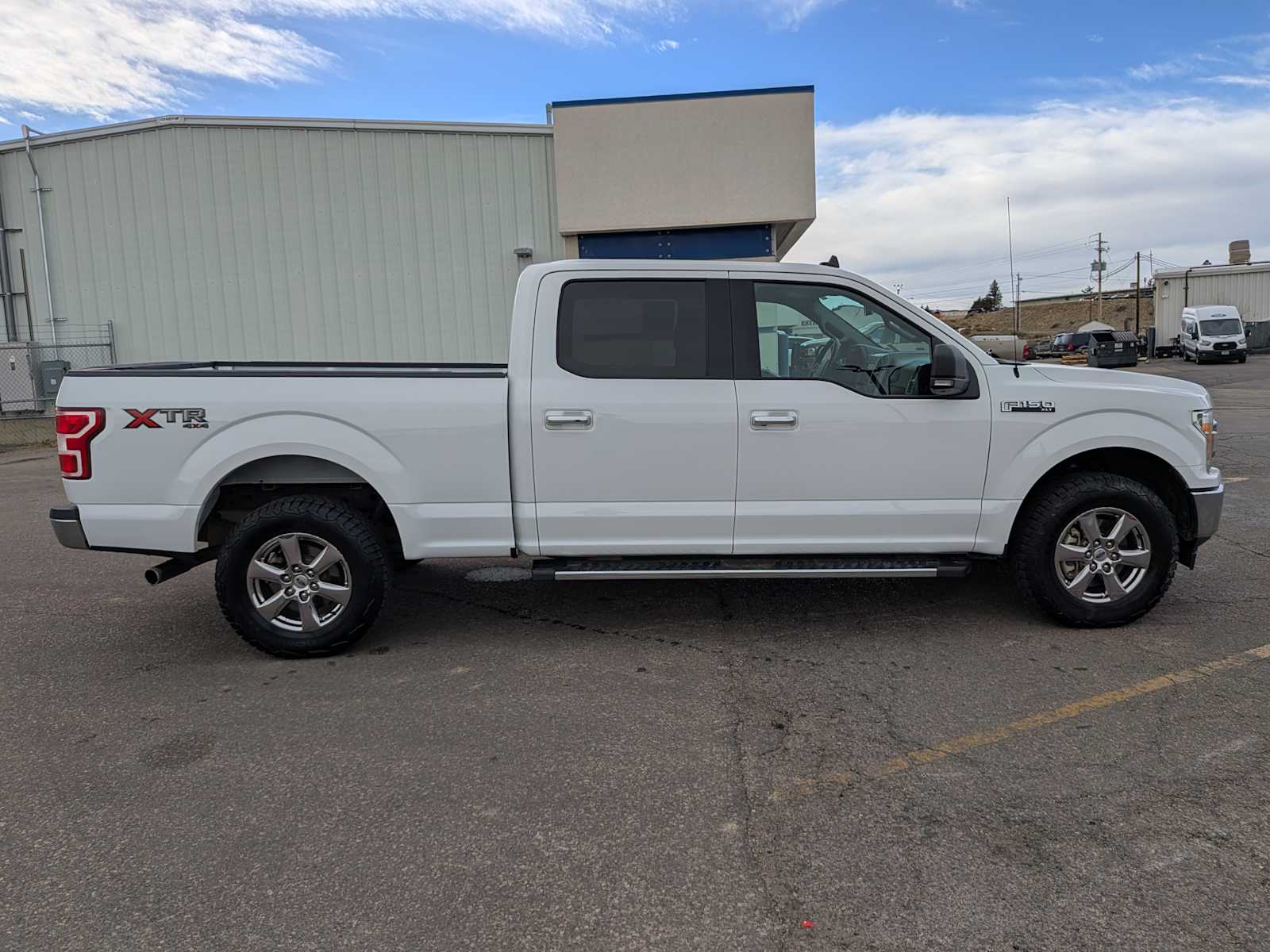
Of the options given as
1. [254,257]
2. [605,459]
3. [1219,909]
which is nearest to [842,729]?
[1219,909]

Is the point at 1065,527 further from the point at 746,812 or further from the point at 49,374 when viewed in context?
the point at 49,374

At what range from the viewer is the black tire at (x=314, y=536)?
461 cm

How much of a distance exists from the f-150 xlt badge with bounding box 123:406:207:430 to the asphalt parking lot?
1.27 meters

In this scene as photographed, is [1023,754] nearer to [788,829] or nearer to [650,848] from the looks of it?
[788,829]

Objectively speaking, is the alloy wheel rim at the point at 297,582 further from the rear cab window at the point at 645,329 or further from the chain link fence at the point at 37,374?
the chain link fence at the point at 37,374

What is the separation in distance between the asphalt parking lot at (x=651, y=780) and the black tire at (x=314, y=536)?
17cm

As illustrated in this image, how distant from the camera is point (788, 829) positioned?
300cm

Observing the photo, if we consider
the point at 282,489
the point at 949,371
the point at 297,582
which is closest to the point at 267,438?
the point at 282,489

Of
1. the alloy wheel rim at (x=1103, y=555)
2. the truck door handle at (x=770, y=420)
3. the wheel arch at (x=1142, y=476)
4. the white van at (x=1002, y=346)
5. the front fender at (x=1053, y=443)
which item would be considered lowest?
the alloy wheel rim at (x=1103, y=555)

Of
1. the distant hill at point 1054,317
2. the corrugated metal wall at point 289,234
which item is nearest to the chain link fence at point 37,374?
the corrugated metal wall at point 289,234

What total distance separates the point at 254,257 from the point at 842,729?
1728 cm

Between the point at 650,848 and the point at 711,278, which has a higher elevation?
the point at 711,278

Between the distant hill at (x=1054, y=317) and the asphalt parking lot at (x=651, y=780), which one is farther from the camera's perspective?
the distant hill at (x=1054, y=317)

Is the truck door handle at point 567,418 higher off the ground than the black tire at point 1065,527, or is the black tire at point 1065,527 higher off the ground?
the truck door handle at point 567,418
